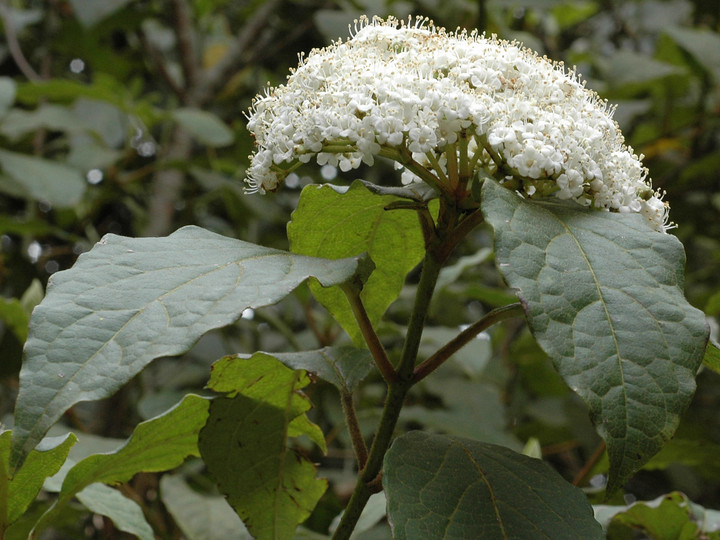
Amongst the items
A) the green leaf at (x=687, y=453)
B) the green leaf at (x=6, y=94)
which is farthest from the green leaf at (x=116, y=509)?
the green leaf at (x=6, y=94)

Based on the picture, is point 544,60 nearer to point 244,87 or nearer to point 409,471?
point 409,471

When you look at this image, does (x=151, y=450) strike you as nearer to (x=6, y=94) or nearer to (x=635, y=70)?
(x=6, y=94)

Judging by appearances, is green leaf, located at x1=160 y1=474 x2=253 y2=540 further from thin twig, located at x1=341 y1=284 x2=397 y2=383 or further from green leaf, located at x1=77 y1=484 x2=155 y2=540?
thin twig, located at x1=341 y1=284 x2=397 y2=383

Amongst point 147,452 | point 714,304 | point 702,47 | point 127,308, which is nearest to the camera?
point 127,308

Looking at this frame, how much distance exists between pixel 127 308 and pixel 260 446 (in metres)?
0.31

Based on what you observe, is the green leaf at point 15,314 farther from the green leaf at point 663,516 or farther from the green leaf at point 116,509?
the green leaf at point 663,516

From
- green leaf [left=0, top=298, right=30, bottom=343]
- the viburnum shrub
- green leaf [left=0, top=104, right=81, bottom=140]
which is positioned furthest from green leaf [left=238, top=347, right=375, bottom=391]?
green leaf [left=0, top=104, right=81, bottom=140]

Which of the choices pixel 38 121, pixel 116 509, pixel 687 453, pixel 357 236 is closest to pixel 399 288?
pixel 357 236

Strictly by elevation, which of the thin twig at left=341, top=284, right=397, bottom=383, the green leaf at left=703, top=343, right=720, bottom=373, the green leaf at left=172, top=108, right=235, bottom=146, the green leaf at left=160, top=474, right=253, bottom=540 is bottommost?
the green leaf at left=160, top=474, right=253, bottom=540

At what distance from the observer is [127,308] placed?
574mm

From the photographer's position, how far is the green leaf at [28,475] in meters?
0.71

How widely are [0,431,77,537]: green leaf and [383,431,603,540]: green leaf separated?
0.32m

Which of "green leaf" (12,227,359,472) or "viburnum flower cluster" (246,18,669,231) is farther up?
"viburnum flower cluster" (246,18,669,231)

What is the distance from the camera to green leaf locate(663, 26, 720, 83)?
2.04m
